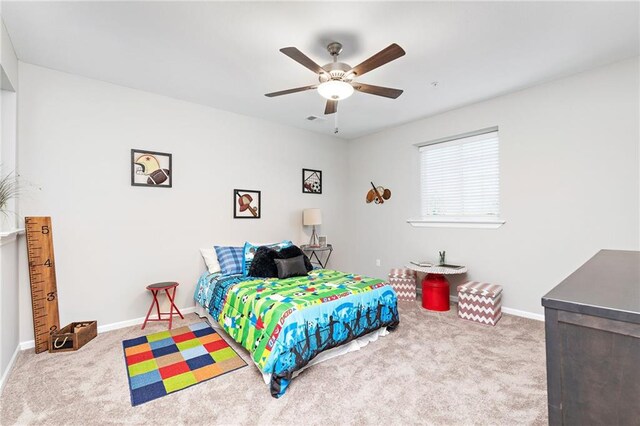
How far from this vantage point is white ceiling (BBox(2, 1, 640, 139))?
2.16 metres

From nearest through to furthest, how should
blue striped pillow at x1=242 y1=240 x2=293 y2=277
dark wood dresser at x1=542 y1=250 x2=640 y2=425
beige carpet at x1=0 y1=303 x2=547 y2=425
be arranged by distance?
dark wood dresser at x1=542 y1=250 x2=640 y2=425, beige carpet at x1=0 y1=303 x2=547 y2=425, blue striped pillow at x1=242 y1=240 x2=293 y2=277

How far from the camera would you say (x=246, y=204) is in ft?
14.4

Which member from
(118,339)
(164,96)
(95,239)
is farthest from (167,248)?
(164,96)

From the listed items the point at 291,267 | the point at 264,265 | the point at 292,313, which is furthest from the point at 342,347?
the point at 264,265

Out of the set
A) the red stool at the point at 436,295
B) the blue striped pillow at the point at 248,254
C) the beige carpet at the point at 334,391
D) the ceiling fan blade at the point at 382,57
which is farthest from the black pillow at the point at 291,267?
the ceiling fan blade at the point at 382,57

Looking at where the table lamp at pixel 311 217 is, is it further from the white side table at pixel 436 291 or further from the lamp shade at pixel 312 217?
the white side table at pixel 436 291

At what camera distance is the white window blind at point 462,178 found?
395 cm

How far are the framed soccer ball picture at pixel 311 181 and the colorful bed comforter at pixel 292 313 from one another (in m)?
1.92

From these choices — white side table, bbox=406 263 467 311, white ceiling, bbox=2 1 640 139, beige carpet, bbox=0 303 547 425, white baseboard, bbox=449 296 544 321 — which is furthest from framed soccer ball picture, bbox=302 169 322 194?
white baseboard, bbox=449 296 544 321

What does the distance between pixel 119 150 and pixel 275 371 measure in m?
2.95

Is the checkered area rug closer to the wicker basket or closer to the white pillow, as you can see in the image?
the wicker basket

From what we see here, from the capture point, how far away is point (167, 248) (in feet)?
12.1

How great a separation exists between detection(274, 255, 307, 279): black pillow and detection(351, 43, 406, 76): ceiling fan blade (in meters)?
2.16

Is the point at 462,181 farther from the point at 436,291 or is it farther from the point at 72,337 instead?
the point at 72,337
